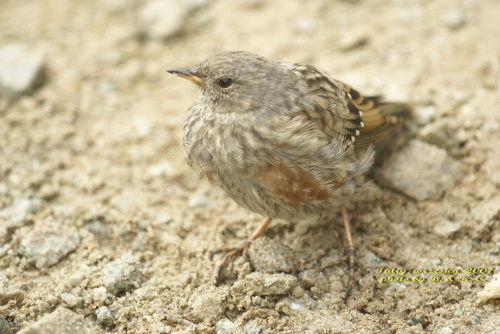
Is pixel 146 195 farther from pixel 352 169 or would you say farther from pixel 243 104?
pixel 352 169

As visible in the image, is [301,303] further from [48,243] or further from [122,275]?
[48,243]

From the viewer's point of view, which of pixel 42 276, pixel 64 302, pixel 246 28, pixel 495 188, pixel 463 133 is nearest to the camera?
pixel 64 302

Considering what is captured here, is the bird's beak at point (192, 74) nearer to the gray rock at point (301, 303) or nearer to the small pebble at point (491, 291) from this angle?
the gray rock at point (301, 303)

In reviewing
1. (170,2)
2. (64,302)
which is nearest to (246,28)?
(170,2)

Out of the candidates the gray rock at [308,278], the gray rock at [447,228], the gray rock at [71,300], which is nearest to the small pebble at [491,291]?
the gray rock at [447,228]

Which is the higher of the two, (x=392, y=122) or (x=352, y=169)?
(x=392, y=122)

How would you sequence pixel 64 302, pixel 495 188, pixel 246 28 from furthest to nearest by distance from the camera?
pixel 246 28, pixel 495 188, pixel 64 302
